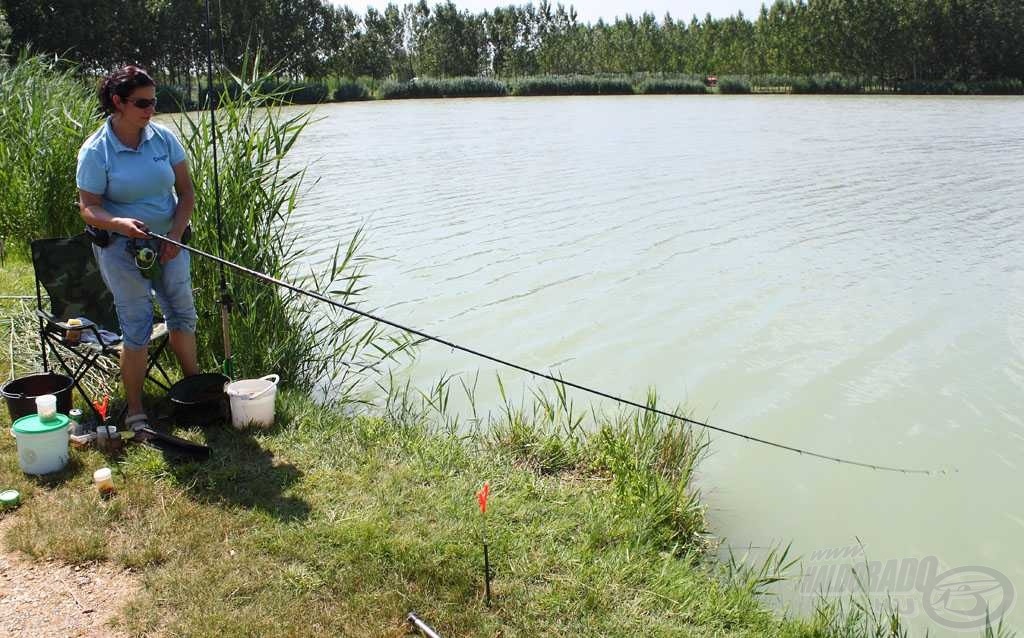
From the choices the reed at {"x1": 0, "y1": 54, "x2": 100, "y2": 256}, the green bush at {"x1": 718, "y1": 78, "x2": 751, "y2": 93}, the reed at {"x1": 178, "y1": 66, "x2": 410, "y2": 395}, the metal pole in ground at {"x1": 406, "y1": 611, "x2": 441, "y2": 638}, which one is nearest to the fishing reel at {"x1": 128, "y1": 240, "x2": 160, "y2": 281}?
A: the reed at {"x1": 178, "y1": 66, "x2": 410, "y2": 395}

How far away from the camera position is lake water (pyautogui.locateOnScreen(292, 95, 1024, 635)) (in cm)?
431

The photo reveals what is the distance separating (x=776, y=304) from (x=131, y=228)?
5656 millimetres

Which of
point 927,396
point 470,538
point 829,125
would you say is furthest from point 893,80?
point 470,538

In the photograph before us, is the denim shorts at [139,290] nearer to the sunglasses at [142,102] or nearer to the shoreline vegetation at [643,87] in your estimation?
the sunglasses at [142,102]

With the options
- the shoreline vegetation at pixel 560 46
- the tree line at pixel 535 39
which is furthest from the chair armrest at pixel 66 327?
the tree line at pixel 535 39

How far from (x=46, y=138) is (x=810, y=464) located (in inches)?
262

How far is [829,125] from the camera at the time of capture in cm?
2442

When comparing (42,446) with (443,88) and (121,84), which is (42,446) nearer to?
(121,84)

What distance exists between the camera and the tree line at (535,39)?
43625 mm

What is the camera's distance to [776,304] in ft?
24.8

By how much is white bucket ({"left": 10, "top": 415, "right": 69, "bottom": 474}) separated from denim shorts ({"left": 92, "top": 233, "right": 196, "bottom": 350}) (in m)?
0.48

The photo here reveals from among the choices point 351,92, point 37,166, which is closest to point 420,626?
point 37,166

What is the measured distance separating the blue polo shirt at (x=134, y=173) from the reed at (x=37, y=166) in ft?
11.6

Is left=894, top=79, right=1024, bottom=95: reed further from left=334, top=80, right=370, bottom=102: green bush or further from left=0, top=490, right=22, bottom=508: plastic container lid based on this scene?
left=0, top=490, right=22, bottom=508: plastic container lid
